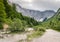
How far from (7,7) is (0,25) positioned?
2415 cm

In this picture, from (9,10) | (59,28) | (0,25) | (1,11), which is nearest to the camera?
(0,25)

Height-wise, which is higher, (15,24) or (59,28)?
(15,24)

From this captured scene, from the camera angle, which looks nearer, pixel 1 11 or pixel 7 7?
pixel 1 11

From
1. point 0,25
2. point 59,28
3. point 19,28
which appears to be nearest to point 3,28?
point 0,25

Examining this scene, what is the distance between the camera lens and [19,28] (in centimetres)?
7738

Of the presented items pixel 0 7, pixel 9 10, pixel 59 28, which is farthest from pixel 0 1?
pixel 59 28

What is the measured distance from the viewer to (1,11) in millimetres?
78562

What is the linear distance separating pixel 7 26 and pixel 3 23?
2.80 meters

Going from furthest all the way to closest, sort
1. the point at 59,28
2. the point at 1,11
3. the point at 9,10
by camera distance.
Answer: the point at 59,28, the point at 9,10, the point at 1,11

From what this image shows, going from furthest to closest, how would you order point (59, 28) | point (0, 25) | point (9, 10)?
point (59, 28) < point (9, 10) < point (0, 25)

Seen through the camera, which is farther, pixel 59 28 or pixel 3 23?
pixel 59 28

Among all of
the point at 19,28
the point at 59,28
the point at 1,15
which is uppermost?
the point at 1,15

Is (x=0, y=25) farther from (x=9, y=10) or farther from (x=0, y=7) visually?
(x=9, y=10)

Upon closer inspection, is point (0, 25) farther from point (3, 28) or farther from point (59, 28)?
point (59, 28)
